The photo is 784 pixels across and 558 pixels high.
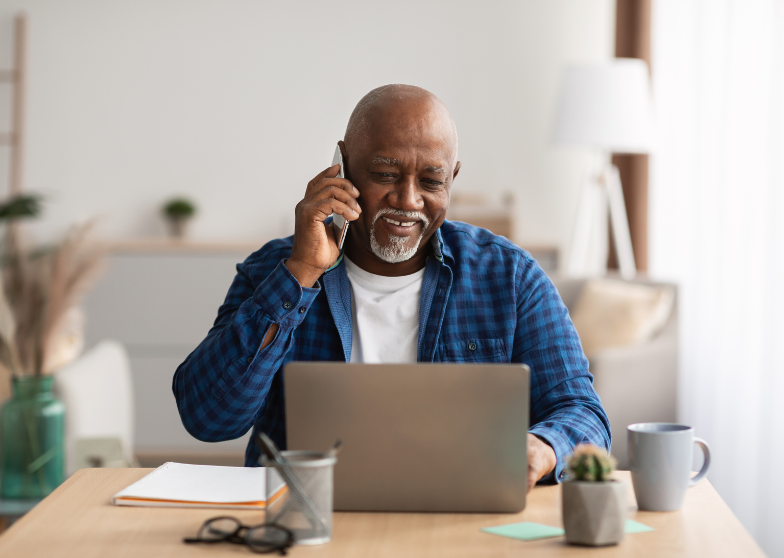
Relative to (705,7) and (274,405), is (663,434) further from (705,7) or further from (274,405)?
(705,7)

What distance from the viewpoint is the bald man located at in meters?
1.42

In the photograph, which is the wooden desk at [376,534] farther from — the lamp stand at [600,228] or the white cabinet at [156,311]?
the white cabinet at [156,311]

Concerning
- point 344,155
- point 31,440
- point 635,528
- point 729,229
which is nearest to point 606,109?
point 729,229

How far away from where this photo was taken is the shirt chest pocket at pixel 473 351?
1539 millimetres

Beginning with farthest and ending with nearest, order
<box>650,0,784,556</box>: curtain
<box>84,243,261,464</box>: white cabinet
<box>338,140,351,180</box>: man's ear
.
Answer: <box>84,243,261,464</box>: white cabinet → <box>650,0,784,556</box>: curtain → <box>338,140,351,180</box>: man's ear

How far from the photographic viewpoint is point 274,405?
157 cm

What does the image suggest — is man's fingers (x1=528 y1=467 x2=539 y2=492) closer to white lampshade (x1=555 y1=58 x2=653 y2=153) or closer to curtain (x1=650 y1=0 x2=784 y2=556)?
curtain (x1=650 y1=0 x2=784 y2=556)

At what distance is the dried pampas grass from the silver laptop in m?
1.48

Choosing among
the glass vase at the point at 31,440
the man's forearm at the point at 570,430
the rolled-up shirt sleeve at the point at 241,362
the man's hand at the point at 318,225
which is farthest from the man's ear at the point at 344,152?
the glass vase at the point at 31,440

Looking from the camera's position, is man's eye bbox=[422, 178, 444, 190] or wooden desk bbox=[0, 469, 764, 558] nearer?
wooden desk bbox=[0, 469, 764, 558]

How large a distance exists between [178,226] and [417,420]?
3850 mm

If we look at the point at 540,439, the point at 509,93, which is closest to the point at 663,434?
the point at 540,439

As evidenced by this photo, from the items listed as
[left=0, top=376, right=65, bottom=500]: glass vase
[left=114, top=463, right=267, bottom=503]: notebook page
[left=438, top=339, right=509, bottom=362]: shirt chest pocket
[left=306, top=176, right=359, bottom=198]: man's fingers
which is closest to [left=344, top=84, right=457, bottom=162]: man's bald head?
[left=306, top=176, right=359, bottom=198]: man's fingers

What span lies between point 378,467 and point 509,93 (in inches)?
156
